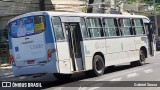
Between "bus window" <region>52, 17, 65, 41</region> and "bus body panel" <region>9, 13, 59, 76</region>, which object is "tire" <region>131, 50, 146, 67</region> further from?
"bus body panel" <region>9, 13, 59, 76</region>

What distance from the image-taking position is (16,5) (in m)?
33.1

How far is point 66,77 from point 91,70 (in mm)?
1089

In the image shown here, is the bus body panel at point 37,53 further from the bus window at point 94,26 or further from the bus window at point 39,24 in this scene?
the bus window at point 94,26

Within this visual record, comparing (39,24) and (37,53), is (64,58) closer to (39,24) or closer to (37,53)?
(37,53)

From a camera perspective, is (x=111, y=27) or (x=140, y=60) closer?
(x=111, y=27)

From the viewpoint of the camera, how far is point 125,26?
19.2 m

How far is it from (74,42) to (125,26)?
4.55m

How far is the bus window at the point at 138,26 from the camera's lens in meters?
20.4

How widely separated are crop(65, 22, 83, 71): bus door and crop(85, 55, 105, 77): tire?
979mm

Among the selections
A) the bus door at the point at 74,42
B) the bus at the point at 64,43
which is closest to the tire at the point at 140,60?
the bus at the point at 64,43

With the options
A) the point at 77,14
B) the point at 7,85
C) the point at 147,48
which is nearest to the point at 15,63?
the point at 7,85

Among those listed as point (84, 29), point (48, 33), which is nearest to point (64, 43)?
point (48, 33)

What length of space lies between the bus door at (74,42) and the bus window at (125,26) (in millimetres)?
3748

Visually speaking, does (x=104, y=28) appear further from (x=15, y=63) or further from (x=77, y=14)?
(x=15, y=63)
